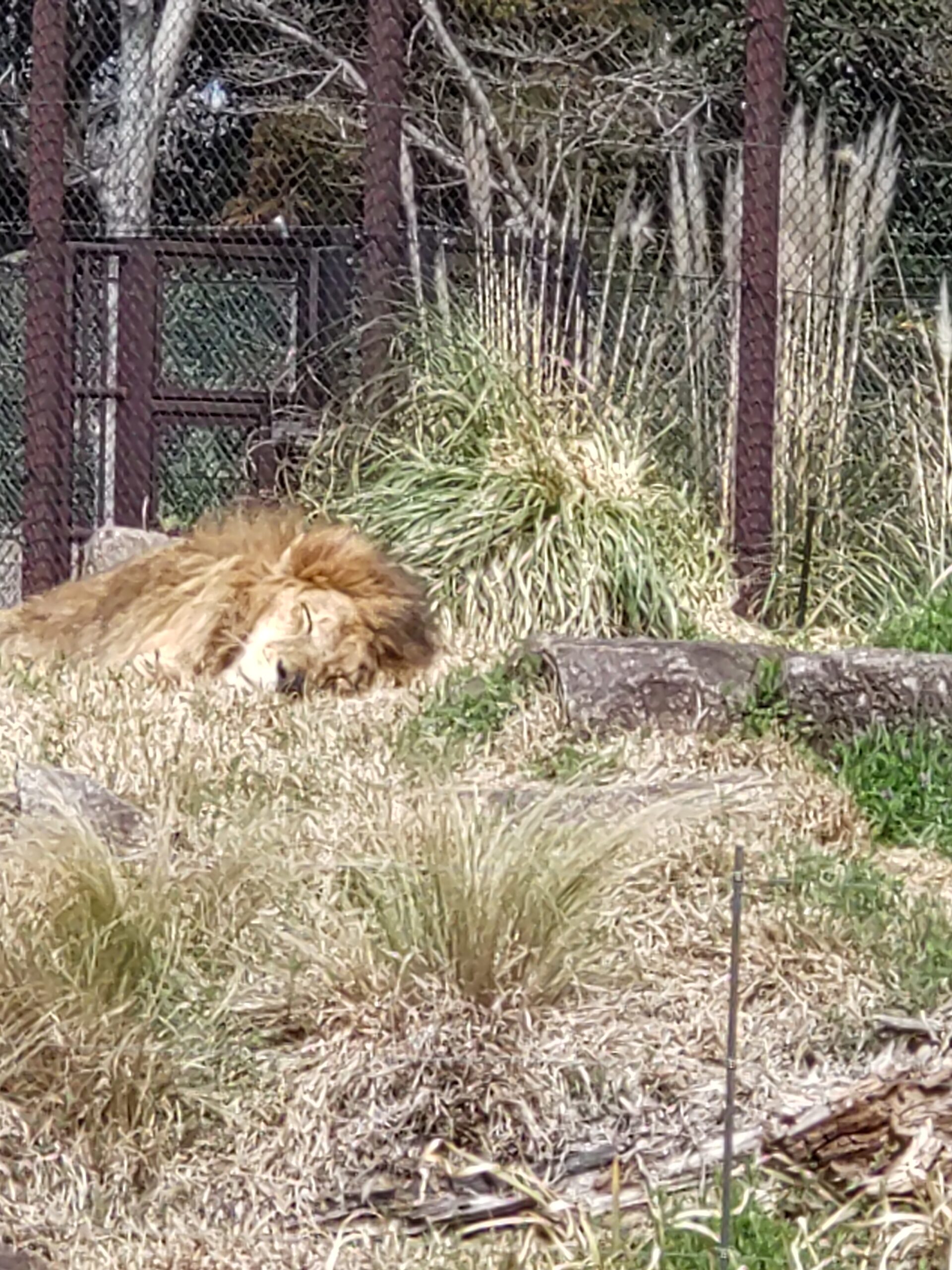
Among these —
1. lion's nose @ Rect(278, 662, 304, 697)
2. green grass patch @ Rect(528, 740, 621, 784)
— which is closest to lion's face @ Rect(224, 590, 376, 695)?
lion's nose @ Rect(278, 662, 304, 697)

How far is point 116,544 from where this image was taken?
28.1ft

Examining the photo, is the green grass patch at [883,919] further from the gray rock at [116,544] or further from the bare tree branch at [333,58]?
the bare tree branch at [333,58]

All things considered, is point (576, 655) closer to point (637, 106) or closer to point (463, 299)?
point (463, 299)

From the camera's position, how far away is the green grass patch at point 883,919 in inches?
167

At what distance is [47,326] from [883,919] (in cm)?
521

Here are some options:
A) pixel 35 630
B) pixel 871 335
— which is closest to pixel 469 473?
pixel 35 630

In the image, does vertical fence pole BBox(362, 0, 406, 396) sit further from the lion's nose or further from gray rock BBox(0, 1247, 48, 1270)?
gray rock BBox(0, 1247, 48, 1270)

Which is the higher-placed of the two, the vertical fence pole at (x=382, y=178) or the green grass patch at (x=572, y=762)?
the vertical fence pole at (x=382, y=178)

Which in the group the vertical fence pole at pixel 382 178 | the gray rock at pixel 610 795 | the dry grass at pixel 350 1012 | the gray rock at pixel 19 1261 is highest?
the vertical fence pole at pixel 382 178

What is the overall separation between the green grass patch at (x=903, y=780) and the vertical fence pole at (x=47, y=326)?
155 inches

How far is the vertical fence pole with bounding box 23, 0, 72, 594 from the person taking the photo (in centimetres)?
864

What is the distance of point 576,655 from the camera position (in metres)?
6.17

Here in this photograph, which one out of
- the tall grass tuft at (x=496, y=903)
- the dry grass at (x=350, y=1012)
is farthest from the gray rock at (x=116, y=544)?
the tall grass tuft at (x=496, y=903)

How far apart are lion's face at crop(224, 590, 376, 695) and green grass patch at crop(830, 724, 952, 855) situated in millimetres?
1555
